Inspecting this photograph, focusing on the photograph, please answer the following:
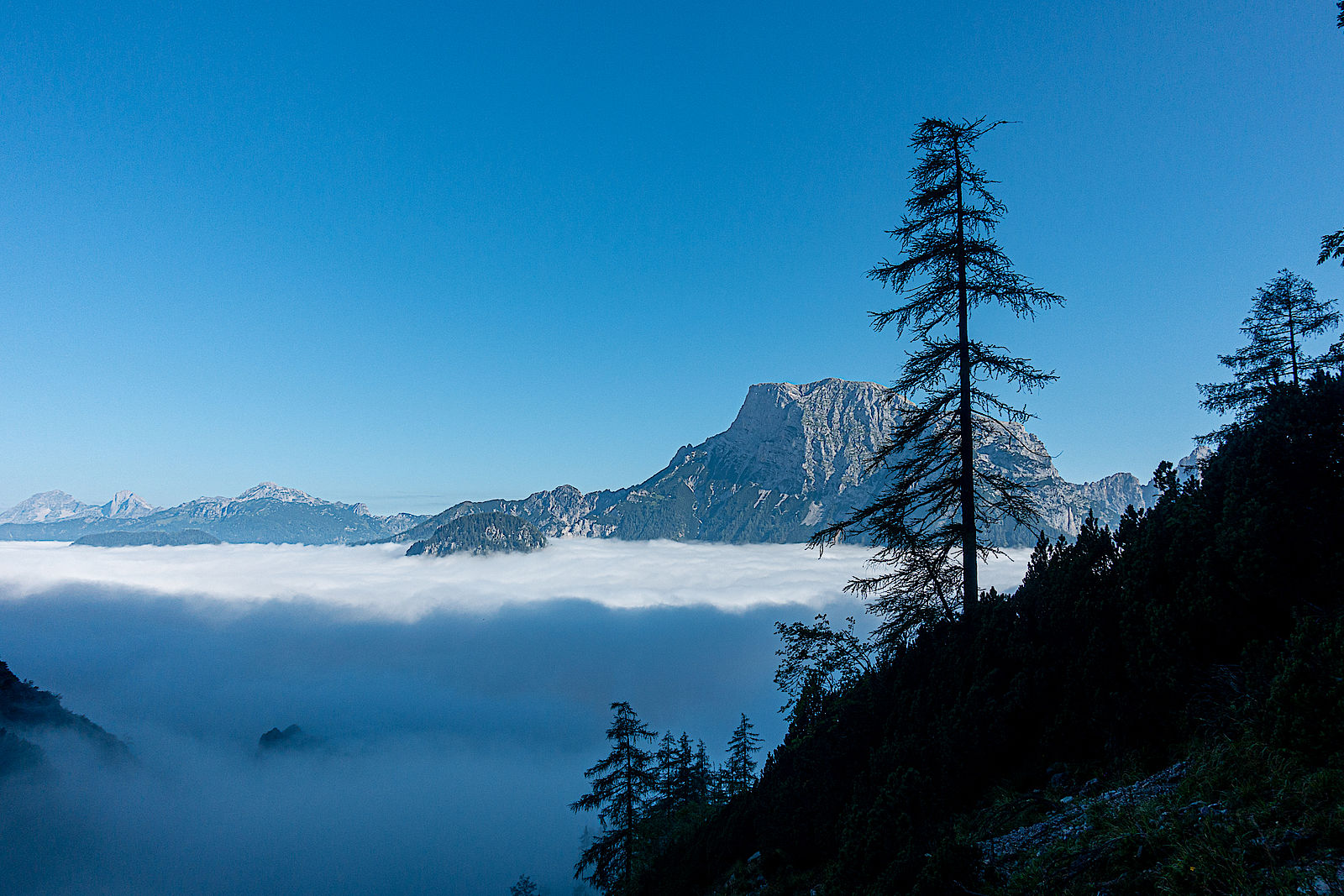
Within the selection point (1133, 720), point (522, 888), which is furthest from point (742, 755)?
point (522, 888)

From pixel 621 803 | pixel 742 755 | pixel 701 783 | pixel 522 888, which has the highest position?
pixel 621 803

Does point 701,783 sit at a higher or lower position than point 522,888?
higher

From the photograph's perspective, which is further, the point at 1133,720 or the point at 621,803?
the point at 621,803

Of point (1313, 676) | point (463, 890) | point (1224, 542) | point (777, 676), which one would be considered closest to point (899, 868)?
point (1313, 676)

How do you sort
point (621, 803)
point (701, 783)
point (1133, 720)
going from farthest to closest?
point (701, 783), point (621, 803), point (1133, 720)

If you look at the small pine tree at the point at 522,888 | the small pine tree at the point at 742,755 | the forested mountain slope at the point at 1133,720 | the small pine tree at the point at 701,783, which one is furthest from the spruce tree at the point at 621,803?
the small pine tree at the point at 522,888

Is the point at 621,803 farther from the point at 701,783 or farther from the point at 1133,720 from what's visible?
the point at 1133,720

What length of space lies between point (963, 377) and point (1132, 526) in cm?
514

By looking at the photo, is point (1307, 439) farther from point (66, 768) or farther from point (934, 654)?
point (66, 768)

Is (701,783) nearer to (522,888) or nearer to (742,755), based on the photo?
(742,755)

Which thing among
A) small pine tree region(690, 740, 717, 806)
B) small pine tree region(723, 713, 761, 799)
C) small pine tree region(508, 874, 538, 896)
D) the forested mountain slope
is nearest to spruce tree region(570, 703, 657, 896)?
small pine tree region(690, 740, 717, 806)

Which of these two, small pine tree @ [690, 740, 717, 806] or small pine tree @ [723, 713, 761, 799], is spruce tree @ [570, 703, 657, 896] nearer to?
small pine tree @ [690, 740, 717, 806]

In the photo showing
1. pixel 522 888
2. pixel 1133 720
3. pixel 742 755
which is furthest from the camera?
pixel 522 888

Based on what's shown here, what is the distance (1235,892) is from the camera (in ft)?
13.1
